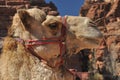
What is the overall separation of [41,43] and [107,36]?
44.6m

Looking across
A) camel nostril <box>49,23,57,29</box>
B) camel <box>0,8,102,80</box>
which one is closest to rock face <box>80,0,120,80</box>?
camel <box>0,8,102,80</box>

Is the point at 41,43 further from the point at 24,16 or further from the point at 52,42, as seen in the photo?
the point at 24,16

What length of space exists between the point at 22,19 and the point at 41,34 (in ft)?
0.84

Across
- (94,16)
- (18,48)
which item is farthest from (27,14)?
(94,16)

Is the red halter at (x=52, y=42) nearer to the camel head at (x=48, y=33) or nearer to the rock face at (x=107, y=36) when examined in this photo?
the camel head at (x=48, y=33)

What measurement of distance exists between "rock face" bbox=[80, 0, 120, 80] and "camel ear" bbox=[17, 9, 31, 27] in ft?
107

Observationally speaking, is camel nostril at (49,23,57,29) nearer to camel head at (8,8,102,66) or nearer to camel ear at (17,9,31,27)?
camel head at (8,8,102,66)

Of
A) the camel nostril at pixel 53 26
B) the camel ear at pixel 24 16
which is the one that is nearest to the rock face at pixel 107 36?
the camel nostril at pixel 53 26

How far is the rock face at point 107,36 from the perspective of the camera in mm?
43750

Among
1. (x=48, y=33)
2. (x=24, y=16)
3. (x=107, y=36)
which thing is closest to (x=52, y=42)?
(x=48, y=33)

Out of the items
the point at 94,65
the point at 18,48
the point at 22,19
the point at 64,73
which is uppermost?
the point at 22,19

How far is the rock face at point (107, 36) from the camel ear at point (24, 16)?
32712 mm

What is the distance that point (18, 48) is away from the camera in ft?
12.9

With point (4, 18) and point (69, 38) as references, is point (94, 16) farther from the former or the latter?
point (69, 38)
